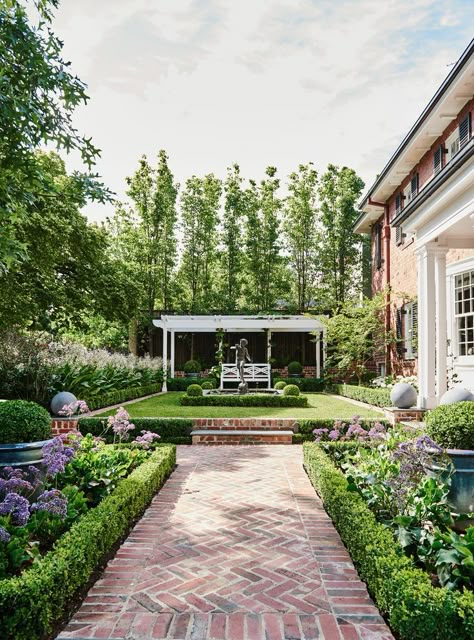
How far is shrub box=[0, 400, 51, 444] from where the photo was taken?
14.5 feet

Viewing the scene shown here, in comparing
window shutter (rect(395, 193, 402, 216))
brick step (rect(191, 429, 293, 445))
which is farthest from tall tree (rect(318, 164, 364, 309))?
brick step (rect(191, 429, 293, 445))

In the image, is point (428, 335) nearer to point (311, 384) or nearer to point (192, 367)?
point (311, 384)

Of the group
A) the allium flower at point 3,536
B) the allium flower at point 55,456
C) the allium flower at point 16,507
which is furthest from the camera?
the allium flower at point 55,456

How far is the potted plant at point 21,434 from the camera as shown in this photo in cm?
433

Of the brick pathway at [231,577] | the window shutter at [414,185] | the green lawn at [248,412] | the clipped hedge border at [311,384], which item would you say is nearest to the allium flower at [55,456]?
the brick pathway at [231,577]

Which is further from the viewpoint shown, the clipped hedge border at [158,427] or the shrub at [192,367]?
the shrub at [192,367]

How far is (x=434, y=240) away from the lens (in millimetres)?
9039

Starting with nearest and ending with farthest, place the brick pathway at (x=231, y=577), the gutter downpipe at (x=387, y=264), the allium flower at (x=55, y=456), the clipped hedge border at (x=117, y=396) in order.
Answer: the brick pathway at (x=231, y=577) < the allium flower at (x=55, y=456) < the clipped hedge border at (x=117, y=396) < the gutter downpipe at (x=387, y=264)

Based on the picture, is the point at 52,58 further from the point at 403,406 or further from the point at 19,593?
the point at 403,406

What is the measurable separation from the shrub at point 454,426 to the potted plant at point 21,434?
3.51 meters

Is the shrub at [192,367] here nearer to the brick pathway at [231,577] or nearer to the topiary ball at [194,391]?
the topiary ball at [194,391]

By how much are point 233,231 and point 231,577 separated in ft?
83.3

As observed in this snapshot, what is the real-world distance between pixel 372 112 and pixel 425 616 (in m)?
9.62

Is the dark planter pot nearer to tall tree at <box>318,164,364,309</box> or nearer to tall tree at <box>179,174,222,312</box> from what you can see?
tall tree at <box>318,164,364,309</box>
